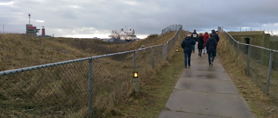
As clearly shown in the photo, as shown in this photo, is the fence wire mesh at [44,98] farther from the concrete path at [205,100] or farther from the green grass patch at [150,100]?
the concrete path at [205,100]

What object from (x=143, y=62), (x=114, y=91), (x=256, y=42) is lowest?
(x=114, y=91)

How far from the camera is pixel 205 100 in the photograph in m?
5.40

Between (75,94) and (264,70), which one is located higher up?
(264,70)

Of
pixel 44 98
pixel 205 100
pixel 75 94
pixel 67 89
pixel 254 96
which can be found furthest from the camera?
pixel 67 89

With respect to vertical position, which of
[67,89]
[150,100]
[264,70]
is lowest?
[150,100]

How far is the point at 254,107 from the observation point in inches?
195

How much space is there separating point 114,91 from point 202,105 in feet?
7.22

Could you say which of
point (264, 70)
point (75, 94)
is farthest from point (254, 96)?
A: point (75, 94)

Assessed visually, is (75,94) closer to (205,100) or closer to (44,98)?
(44,98)

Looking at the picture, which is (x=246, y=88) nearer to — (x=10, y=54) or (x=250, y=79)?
(x=250, y=79)

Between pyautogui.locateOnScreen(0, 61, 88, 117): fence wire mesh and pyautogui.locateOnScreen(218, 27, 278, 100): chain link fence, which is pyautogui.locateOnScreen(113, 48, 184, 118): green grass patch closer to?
pyautogui.locateOnScreen(0, 61, 88, 117): fence wire mesh

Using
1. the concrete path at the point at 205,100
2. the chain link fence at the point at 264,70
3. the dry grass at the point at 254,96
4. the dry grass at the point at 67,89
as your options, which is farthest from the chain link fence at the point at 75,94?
the chain link fence at the point at 264,70

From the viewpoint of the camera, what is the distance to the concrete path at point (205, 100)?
456 centimetres

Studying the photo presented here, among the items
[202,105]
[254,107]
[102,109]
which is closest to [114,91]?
[102,109]
